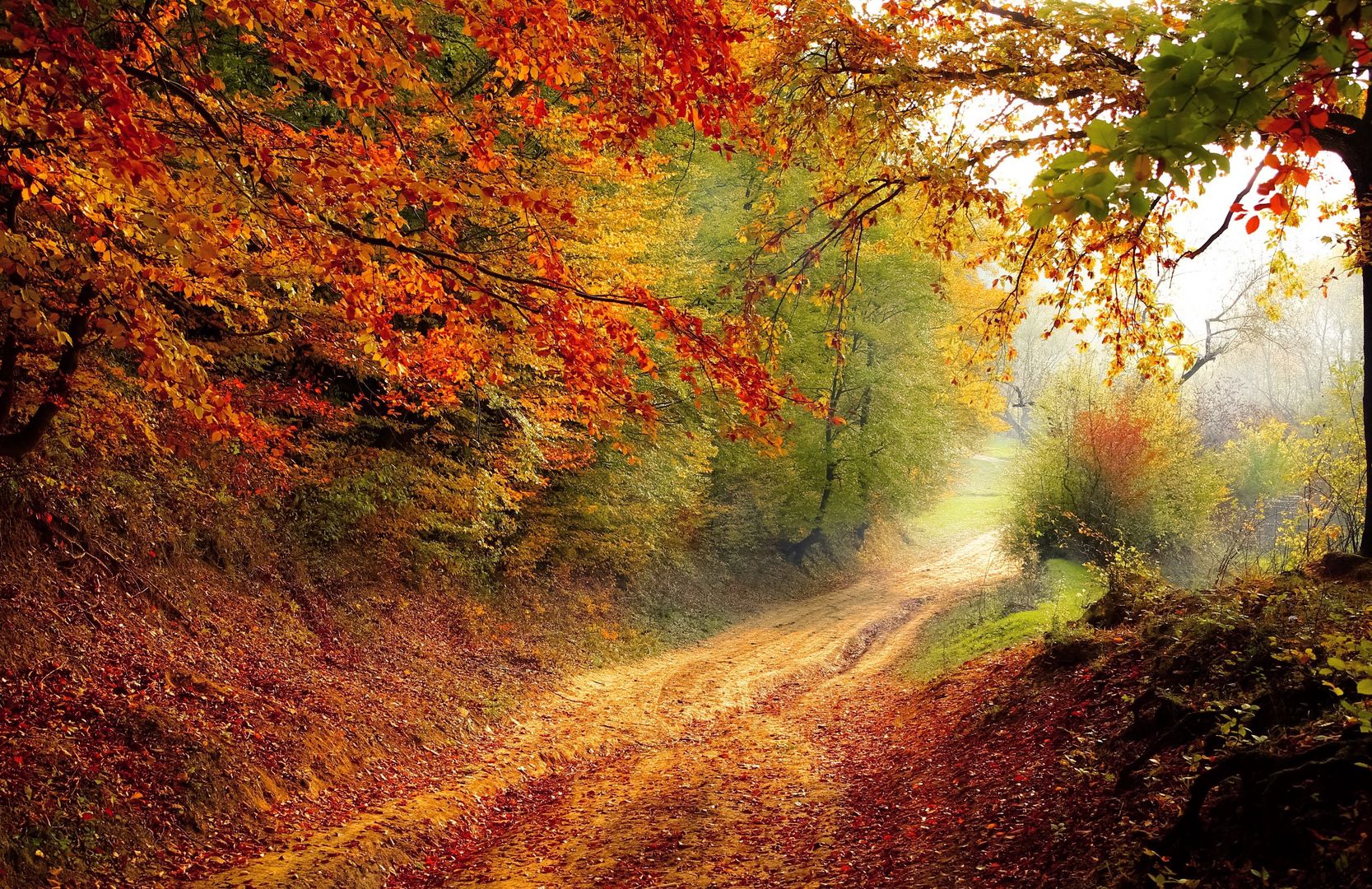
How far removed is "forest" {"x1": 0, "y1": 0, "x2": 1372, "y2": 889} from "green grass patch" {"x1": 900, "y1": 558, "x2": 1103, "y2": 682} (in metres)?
0.26

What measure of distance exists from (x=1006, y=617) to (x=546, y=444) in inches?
382

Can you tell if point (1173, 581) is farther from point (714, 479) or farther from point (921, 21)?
point (921, 21)

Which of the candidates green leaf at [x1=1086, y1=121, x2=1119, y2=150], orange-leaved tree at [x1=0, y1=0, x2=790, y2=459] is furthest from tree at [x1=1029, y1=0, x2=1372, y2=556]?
orange-leaved tree at [x1=0, y1=0, x2=790, y2=459]

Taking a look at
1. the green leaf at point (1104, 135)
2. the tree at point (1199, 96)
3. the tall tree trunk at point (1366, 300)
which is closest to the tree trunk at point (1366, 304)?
the tall tree trunk at point (1366, 300)

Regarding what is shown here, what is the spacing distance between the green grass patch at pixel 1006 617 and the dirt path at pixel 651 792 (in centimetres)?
107

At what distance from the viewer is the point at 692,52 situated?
4809mm

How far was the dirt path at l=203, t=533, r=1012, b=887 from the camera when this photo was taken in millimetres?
6137

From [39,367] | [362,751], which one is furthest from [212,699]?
[39,367]

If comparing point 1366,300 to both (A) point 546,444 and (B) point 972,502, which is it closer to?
(A) point 546,444

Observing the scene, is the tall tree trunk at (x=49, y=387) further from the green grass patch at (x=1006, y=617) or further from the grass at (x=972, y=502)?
the grass at (x=972, y=502)

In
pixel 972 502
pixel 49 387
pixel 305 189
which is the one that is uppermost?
pixel 972 502

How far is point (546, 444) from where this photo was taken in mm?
12891

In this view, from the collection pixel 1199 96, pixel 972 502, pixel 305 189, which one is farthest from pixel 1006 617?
pixel 972 502

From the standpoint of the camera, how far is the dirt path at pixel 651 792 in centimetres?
614
